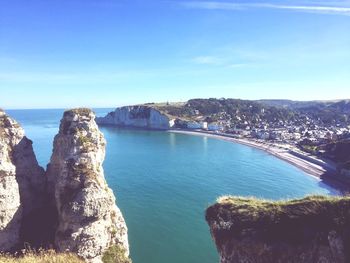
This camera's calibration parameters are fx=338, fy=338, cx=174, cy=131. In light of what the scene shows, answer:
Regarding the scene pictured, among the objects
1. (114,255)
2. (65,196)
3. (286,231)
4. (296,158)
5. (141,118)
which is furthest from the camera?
(141,118)

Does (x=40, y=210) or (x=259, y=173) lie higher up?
(x=40, y=210)

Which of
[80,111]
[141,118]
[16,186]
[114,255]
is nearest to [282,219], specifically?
[114,255]

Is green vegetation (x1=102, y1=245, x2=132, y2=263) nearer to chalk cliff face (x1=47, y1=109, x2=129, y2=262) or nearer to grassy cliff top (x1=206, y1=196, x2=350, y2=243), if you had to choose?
chalk cliff face (x1=47, y1=109, x2=129, y2=262)

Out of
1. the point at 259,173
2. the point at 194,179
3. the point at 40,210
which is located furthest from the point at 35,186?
the point at 259,173

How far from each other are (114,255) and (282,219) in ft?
53.2

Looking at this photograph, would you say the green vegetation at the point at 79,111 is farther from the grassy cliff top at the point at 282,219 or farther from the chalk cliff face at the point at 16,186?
the grassy cliff top at the point at 282,219

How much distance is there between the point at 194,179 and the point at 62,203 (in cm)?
4631

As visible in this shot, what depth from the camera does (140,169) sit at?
78.2m

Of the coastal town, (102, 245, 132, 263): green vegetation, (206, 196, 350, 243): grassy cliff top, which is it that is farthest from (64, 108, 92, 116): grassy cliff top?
the coastal town

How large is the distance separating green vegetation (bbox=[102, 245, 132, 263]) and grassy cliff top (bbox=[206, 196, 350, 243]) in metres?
14.0

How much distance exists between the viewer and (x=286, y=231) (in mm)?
11586

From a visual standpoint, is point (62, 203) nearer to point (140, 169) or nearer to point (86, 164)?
point (86, 164)

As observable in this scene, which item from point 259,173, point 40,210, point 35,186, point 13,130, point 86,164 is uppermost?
point 13,130

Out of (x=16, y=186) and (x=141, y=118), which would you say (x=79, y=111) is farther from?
(x=141, y=118)
